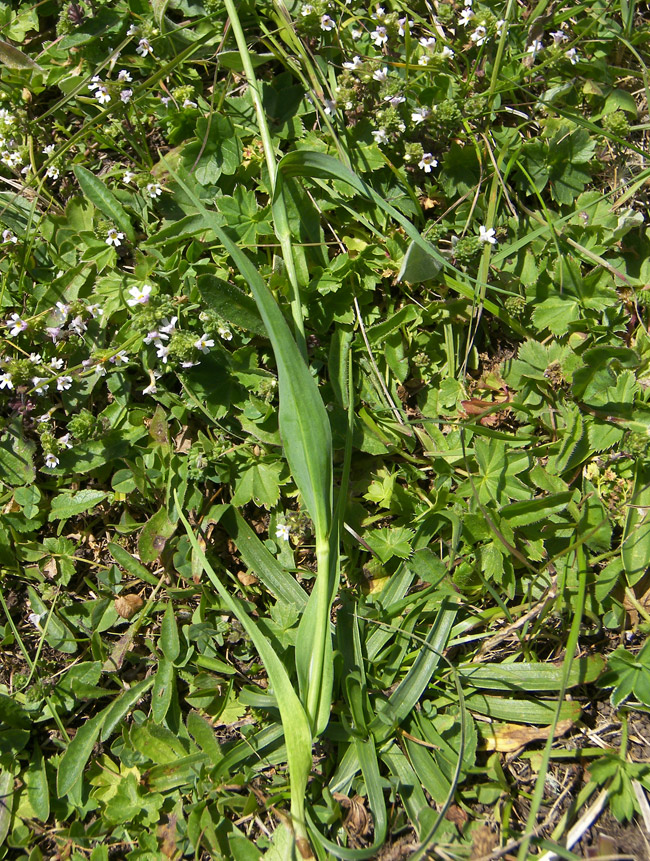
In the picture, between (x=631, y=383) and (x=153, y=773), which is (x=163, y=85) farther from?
(x=153, y=773)

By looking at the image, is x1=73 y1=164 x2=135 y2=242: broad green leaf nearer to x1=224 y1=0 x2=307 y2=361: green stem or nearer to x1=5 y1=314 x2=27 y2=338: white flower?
x1=5 y1=314 x2=27 y2=338: white flower

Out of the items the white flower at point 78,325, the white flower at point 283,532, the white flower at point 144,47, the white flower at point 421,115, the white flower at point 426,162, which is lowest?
the white flower at point 283,532

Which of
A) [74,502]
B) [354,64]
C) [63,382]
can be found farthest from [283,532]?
[354,64]

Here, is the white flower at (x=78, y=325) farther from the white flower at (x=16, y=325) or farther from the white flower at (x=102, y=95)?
the white flower at (x=102, y=95)

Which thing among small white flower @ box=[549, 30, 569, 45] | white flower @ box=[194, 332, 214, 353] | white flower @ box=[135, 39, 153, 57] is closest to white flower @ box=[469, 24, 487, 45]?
small white flower @ box=[549, 30, 569, 45]

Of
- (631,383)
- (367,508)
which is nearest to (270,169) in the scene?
(367,508)

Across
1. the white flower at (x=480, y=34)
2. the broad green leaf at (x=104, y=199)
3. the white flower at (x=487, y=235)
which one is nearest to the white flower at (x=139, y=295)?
the broad green leaf at (x=104, y=199)
